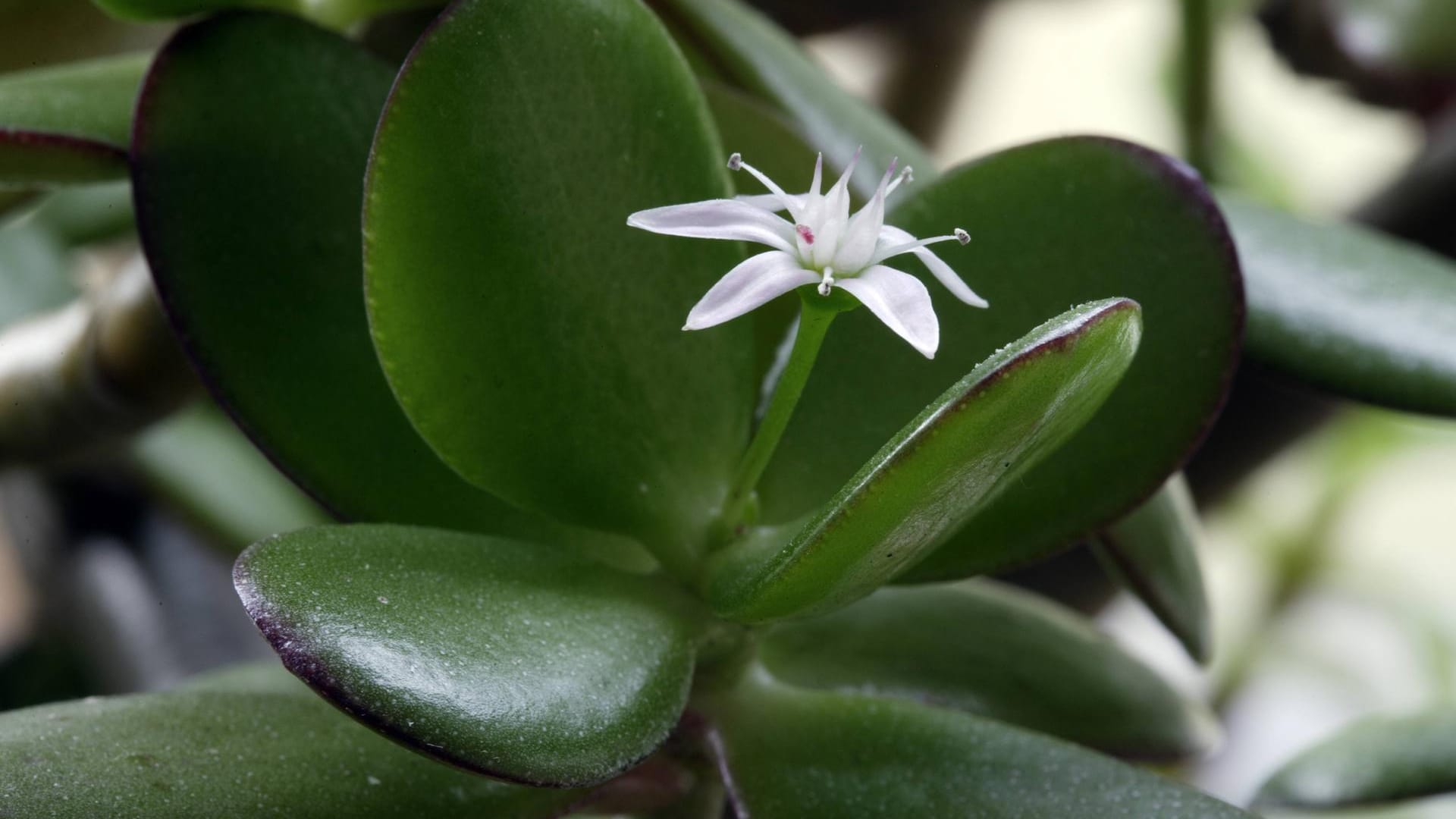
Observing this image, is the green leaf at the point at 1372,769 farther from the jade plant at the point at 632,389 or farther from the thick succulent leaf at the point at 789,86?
the thick succulent leaf at the point at 789,86

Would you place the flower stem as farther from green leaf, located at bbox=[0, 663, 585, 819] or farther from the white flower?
green leaf, located at bbox=[0, 663, 585, 819]

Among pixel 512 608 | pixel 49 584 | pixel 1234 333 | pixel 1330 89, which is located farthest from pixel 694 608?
pixel 49 584

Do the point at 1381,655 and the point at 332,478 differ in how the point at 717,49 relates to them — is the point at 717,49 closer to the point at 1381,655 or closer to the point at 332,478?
the point at 332,478

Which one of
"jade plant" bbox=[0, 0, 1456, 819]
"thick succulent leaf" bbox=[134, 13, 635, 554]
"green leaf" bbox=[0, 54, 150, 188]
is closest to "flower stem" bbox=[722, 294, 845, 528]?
"jade plant" bbox=[0, 0, 1456, 819]

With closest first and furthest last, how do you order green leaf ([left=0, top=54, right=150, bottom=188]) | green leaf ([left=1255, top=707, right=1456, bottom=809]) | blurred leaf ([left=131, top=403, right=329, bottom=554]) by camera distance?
green leaf ([left=0, top=54, right=150, bottom=188]) < green leaf ([left=1255, top=707, right=1456, bottom=809]) < blurred leaf ([left=131, top=403, right=329, bottom=554])

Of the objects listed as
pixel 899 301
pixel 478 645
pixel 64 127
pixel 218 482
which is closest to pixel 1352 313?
pixel 899 301

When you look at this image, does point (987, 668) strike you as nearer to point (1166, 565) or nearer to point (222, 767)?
point (1166, 565)

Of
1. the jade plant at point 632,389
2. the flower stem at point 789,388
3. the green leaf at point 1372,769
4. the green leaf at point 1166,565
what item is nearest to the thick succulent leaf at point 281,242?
the jade plant at point 632,389
